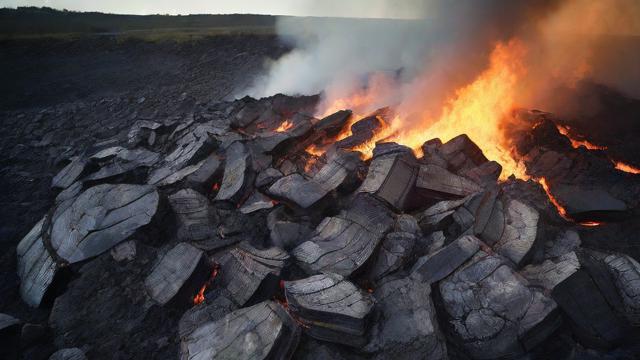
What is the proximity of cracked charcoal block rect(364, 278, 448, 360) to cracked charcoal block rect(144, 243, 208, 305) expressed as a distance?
A: 7.75 ft

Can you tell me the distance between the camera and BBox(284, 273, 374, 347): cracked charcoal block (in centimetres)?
361

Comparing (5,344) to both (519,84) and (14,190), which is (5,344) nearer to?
(14,190)

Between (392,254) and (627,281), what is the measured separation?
2.71m

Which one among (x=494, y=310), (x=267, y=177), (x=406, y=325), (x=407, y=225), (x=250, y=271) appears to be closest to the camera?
(x=406, y=325)

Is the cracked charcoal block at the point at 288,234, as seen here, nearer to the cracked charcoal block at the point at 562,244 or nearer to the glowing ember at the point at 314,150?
the glowing ember at the point at 314,150

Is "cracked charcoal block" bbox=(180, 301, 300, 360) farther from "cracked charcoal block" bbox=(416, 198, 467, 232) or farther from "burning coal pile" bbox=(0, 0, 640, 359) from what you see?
"cracked charcoal block" bbox=(416, 198, 467, 232)

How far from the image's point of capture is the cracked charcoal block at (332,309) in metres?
3.61

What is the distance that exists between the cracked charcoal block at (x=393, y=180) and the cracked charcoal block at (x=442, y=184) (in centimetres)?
16

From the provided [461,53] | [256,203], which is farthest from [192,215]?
[461,53]

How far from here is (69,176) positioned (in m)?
7.59

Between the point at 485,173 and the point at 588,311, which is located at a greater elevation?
the point at 485,173

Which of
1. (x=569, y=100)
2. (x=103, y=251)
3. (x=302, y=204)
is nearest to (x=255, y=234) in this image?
(x=302, y=204)

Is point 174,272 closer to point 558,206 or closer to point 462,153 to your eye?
point 462,153

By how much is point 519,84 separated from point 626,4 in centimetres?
708
